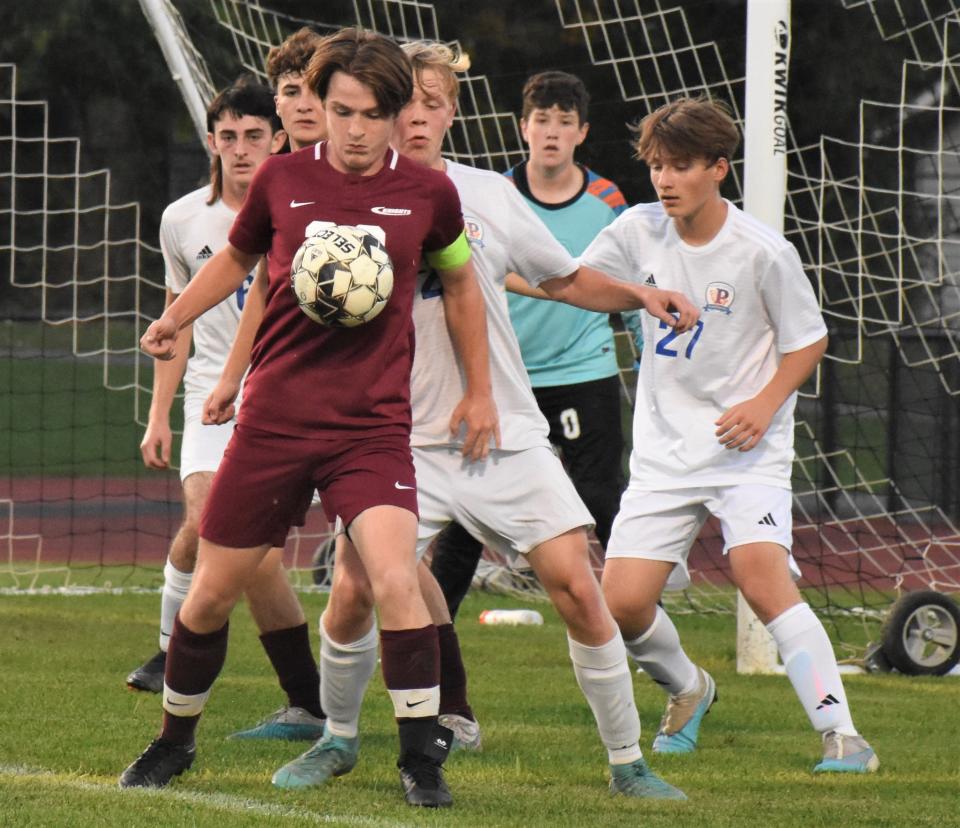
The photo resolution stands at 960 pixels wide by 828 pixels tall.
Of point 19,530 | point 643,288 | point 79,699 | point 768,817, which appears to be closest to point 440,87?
point 643,288

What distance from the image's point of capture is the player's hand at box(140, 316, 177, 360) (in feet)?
14.3

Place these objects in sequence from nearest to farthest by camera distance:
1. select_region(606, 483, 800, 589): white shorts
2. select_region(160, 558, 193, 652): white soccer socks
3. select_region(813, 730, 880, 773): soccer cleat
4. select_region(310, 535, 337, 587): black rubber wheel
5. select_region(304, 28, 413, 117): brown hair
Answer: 1. select_region(304, 28, 413, 117): brown hair
2. select_region(813, 730, 880, 773): soccer cleat
3. select_region(606, 483, 800, 589): white shorts
4. select_region(160, 558, 193, 652): white soccer socks
5. select_region(310, 535, 337, 587): black rubber wheel

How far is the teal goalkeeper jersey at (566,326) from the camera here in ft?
23.0

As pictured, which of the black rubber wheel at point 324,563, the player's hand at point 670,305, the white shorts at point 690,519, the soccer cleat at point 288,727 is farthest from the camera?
the black rubber wheel at point 324,563

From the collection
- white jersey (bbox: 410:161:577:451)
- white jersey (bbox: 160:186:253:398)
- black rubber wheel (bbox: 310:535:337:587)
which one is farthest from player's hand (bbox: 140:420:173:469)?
black rubber wheel (bbox: 310:535:337:587)

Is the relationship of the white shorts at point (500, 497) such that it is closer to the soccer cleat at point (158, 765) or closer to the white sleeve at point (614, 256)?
the soccer cleat at point (158, 765)

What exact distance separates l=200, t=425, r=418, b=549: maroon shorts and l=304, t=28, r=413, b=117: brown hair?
836 mm

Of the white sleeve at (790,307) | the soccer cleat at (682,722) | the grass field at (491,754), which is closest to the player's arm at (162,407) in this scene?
the grass field at (491,754)

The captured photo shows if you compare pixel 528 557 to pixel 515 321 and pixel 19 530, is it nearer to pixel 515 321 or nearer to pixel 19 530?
pixel 515 321

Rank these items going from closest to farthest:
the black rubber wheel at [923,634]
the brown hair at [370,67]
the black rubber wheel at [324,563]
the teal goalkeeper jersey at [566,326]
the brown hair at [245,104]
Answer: the brown hair at [370,67] < the brown hair at [245,104] < the teal goalkeeper jersey at [566,326] < the black rubber wheel at [923,634] < the black rubber wheel at [324,563]

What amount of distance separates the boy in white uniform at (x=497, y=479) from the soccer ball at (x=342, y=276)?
0.50 metres

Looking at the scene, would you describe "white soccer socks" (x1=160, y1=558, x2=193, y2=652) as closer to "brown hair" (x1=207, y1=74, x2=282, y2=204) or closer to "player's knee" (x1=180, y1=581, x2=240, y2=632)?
"brown hair" (x1=207, y1=74, x2=282, y2=204)

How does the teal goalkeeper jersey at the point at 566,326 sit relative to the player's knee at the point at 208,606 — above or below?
above

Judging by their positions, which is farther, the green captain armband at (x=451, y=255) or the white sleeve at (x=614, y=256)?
the white sleeve at (x=614, y=256)
